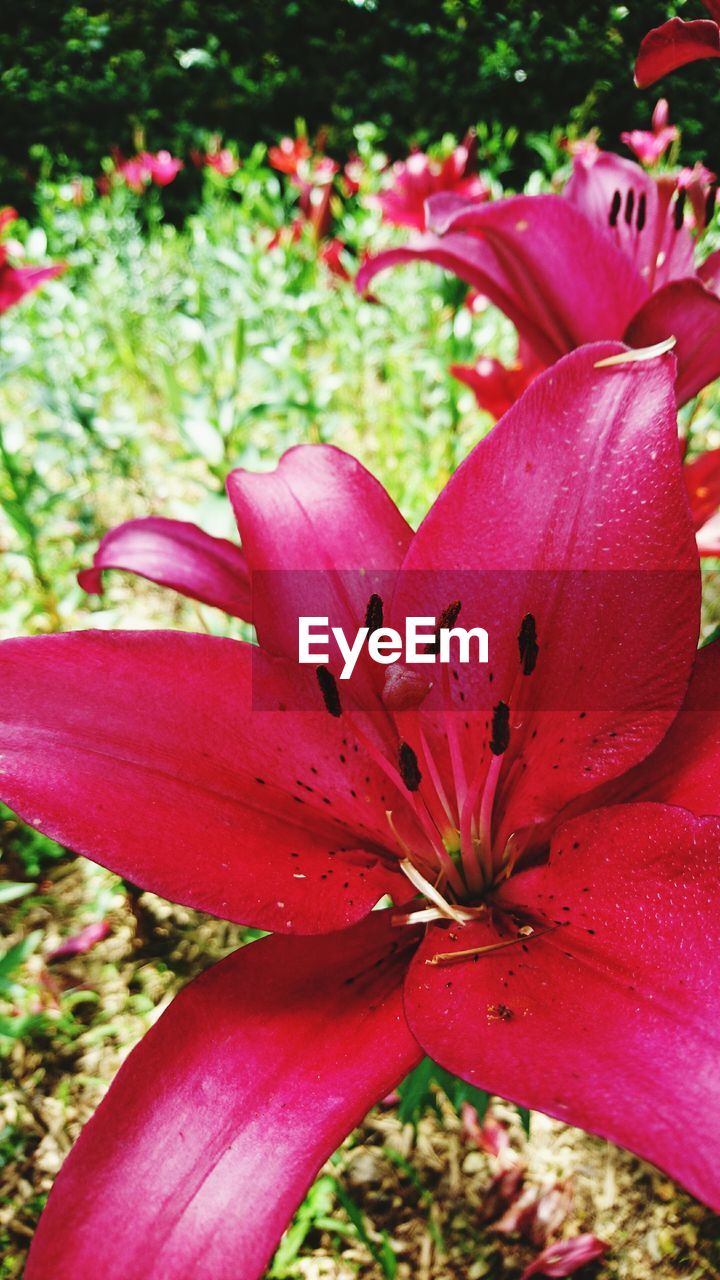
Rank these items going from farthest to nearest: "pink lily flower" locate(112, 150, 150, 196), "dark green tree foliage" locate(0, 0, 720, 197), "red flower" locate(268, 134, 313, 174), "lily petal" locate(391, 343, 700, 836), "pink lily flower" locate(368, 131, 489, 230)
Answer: "pink lily flower" locate(112, 150, 150, 196)
"red flower" locate(268, 134, 313, 174)
"pink lily flower" locate(368, 131, 489, 230)
"dark green tree foliage" locate(0, 0, 720, 197)
"lily petal" locate(391, 343, 700, 836)

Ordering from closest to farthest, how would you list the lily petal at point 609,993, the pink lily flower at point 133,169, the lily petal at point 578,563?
the lily petal at point 609,993 < the lily petal at point 578,563 < the pink lily flower at point 133,169

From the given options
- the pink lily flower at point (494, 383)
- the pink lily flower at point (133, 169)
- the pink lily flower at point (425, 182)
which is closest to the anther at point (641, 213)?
the pink lily flower at point (494, 383)

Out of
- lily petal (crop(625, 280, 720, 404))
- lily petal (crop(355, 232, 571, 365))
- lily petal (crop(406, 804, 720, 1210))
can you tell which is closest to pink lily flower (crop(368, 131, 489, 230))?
lily petal (crop(355, 232, 571, 365))

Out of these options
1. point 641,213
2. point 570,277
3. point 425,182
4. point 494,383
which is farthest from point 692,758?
point 425,182

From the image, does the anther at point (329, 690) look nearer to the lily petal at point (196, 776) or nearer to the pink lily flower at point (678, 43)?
the lily petal at point (196, 776)

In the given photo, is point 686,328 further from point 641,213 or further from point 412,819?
point 412,819

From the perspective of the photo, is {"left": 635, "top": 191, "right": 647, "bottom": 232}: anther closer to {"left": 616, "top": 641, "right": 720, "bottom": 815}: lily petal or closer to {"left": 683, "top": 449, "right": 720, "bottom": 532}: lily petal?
{"left": 683, "top": 449, "right": 720, "bottom": 532}: lily petal
